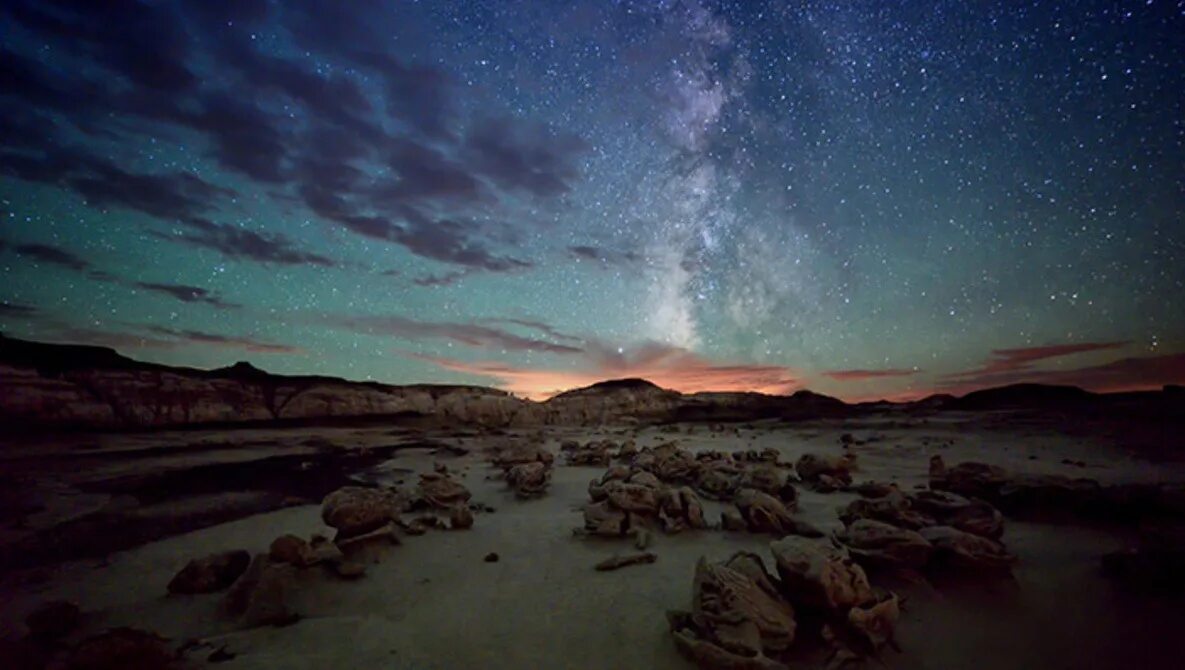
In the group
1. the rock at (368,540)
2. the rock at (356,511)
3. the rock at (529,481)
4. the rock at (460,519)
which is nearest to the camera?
the rock at (368,540)

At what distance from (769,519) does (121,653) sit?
7.21 metres

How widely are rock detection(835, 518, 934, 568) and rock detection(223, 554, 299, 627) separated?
19.8 ft

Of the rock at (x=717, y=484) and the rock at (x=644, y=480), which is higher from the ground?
the rock at (x=644, y=480)

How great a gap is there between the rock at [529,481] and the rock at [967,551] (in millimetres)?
7886

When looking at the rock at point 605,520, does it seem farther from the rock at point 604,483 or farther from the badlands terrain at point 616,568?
the rock at point 604,483

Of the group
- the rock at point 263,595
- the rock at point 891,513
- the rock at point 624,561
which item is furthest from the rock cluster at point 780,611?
the rock at point 263,595

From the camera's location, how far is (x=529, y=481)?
1092 centimetres

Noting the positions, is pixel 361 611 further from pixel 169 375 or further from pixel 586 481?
pixel 169 375

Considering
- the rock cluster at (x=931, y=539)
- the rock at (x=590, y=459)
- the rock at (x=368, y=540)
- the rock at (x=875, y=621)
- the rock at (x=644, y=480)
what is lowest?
the rock at (x=590, y=459)

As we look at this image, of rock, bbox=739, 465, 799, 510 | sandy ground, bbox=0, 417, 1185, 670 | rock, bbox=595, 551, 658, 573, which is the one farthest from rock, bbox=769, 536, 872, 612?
rock, bbox=739, 465, 799, 510

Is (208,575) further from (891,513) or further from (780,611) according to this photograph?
(891,513)

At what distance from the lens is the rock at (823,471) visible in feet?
32.2

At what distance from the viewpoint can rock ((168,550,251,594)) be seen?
5164 millimetres

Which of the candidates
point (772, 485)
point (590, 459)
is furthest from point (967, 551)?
point (590, 459)
